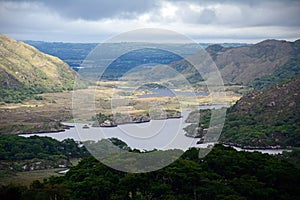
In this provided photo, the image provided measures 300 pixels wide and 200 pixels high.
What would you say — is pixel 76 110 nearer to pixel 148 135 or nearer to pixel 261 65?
pixel 148 135

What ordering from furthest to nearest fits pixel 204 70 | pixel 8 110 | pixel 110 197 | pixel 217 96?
pixel 204 70, pixel 217 96, pixel 8 110, pixel 110 197

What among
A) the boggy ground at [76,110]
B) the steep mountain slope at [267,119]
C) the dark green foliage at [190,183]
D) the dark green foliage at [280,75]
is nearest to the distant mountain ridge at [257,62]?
the dark green foliage at [280,75]

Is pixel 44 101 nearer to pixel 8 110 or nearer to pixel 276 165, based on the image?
pixel 8 110

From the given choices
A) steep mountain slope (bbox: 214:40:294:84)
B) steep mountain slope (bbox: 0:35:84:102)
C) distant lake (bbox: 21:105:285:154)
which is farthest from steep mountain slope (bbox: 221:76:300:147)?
steep mountain slope (bbox: 214:40:294:84)

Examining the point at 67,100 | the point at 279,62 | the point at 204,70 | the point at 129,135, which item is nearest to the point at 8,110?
the point at 67,100

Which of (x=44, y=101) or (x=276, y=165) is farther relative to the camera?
(x=44, y=101)

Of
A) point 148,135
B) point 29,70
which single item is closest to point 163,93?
point 29,70

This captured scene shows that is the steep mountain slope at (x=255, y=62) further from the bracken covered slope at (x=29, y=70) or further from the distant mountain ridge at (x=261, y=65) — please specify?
the bracken covered slope at (x=29, y=70)
